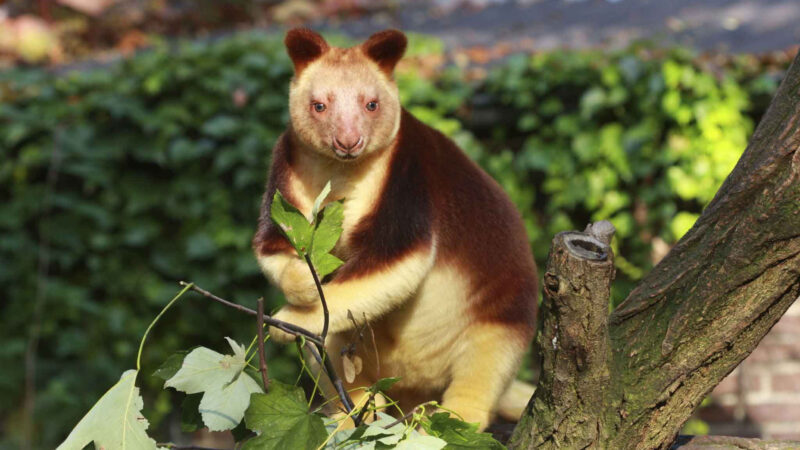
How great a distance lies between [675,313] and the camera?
5.82 feet

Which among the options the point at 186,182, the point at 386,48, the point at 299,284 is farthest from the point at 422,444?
the point at 186,182

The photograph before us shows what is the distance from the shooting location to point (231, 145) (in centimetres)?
509

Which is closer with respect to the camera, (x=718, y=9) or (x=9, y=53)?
(x=718, y=9)

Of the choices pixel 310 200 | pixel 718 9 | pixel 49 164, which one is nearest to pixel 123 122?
pixel 49 164

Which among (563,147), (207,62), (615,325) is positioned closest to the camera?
(615,325)

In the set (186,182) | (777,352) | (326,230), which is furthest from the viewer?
(186,182)

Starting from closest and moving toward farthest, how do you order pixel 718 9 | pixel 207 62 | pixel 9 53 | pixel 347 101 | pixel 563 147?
pixel 347 101
pixel 563 147
pixel 207 62
pixel 718 9
pixel 9 53

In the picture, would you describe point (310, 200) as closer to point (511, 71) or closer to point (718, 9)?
point (511, 71)

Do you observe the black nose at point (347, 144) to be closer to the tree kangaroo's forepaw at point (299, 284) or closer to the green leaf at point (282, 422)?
the tree kangaroo's forepaw at point (299, 284)

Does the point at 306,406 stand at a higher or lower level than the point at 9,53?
lower

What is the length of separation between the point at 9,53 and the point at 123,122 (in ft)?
15.6

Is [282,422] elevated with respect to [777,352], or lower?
elevated

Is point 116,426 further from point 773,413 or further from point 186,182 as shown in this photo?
point 773,413

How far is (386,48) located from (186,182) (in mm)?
3070
